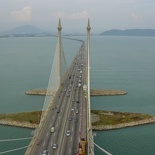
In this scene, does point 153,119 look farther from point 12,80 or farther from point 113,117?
point 12,80

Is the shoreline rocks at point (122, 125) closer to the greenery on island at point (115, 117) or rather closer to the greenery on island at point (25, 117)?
the greenery on island at point (115, 117)

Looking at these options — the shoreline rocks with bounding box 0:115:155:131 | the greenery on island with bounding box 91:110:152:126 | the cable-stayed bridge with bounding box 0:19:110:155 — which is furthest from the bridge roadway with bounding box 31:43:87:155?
the greenery on island with bounding box 91:110:152:126

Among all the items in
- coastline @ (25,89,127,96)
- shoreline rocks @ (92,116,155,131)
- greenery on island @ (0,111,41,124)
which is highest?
coastline @ (25,89,127,96)

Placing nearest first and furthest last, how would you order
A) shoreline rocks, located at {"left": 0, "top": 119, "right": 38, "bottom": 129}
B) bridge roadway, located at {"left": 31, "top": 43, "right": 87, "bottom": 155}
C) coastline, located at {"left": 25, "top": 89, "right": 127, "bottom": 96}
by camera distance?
bridge roadway, located at {"left": 31, "top": 43, "right": 87, "bottom": 155}, shoreline rocks, located at {"left": 0, "top": 119, "right": 38, "bottom": 129}, coastline, located at {"left": 25, "top": 89, "right": 127, "bottom": 96}

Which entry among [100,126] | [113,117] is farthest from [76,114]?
[113,117]

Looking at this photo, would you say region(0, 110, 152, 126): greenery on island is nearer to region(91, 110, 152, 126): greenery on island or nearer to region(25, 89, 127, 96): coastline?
region(91, 110, 152, 126): greenery on island

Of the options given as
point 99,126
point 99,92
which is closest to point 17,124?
point 99,126
